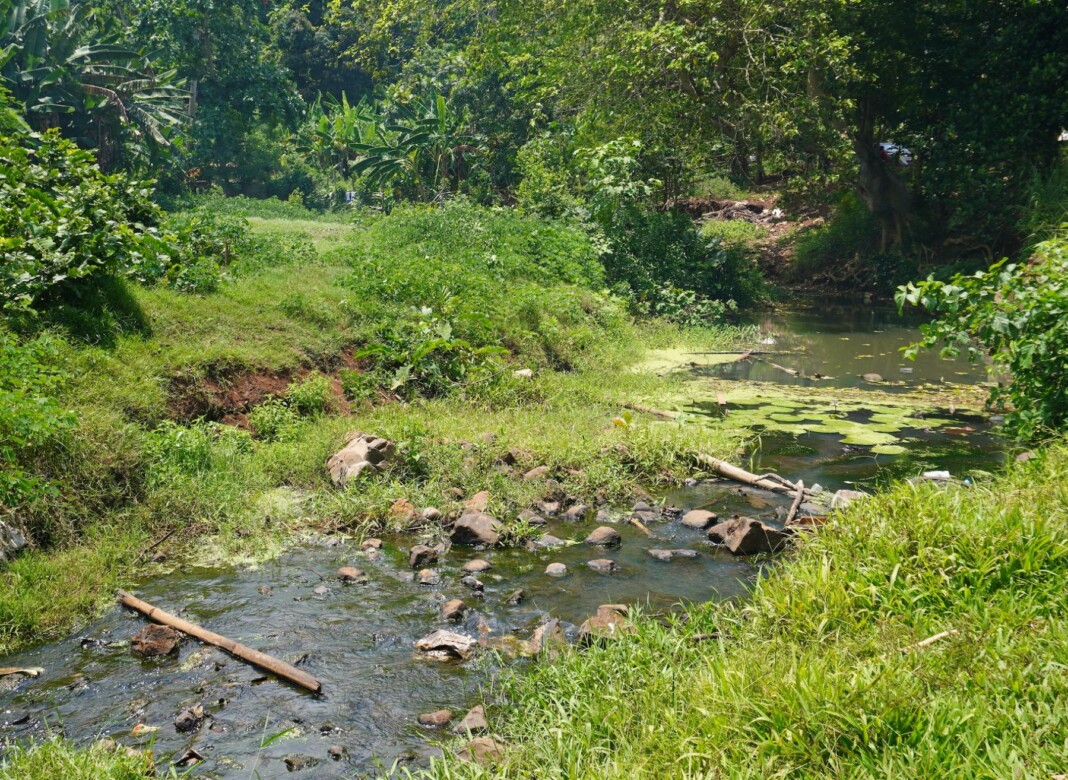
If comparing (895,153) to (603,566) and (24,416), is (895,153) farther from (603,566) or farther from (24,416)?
(24,416)

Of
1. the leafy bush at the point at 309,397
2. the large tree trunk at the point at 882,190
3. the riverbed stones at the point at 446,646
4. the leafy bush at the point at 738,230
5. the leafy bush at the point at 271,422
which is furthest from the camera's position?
the leafy bush at the point at 738,230

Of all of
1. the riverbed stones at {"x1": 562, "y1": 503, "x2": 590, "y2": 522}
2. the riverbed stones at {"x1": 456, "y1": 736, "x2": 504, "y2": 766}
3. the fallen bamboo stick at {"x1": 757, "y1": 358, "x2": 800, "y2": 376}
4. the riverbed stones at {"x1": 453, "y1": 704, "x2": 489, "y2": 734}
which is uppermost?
the riverbed stones at {"x1": 456, "y1": 736, "x2": 504, "y2": 766}

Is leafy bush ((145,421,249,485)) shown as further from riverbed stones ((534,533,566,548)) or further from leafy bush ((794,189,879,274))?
leafy bush ((794,189,879,274))

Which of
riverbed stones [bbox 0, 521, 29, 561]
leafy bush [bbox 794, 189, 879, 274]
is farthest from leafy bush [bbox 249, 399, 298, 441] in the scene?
leafy bush [bbox 794, 189, 879, 274]

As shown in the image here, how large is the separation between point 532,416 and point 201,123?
27.7 meters

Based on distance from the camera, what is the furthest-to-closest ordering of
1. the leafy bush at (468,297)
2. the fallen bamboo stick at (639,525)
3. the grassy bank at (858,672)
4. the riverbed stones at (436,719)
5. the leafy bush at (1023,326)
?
the leafy bush at (468,297) < the fallen bamboo stick at (639,525) < the leafy bush at (1023,326) < the riverbed stones at (436,719) < the grassy bank at (858,672)

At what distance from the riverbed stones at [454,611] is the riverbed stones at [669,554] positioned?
1.53 m

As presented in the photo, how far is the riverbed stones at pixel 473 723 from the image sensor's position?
3881 millimetres

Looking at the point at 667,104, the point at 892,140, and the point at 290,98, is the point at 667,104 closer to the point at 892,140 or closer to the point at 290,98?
the point at 892,140

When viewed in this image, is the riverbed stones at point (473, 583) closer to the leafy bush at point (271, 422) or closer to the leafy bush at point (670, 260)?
the leafy bush at point (271, 422)

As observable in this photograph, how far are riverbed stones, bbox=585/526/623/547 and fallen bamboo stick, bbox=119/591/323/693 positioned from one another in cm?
249

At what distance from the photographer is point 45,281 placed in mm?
7219

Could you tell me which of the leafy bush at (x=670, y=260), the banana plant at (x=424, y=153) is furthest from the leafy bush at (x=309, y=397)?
the banana plant at (x=424, y=153)

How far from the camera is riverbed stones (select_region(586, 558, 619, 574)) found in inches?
229
